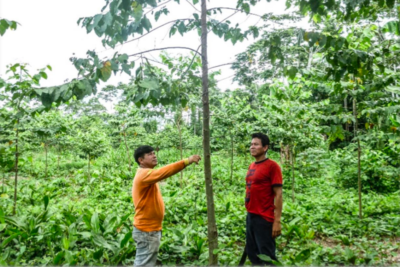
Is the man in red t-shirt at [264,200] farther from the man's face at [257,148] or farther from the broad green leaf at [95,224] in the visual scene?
the broad green leaf at [95,224]

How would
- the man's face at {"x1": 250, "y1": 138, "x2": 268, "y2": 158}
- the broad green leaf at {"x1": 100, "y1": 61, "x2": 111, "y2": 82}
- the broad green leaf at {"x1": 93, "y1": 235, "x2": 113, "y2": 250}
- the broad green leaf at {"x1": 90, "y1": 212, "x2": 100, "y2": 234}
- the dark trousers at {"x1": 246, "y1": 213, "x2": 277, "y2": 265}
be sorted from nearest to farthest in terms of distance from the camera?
the broad green leaf at {"x1": 100, "y1": 61, "x2": 111, "y2": 82}, the dark trousers at {"x1": 246, "y1": 213, "x2": 277, "y2": 265}, the man's face at {"x1": 250, "y1": 138, "x2": 268, "y2": 158}, the broad green leaf at {"x1": 93, "y1": 235, "x2": 113, "y2": 250}, the broad green leaf at {"x1": 90, "y1": 212, "x2": 100, "y2": 234}

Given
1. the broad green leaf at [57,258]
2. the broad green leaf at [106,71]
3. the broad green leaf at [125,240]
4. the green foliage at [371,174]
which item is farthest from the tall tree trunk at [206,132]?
the green foliage at [371,174]

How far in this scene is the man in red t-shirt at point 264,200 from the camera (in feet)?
8.83

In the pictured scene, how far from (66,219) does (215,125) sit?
6060 mm

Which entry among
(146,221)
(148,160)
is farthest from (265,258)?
(148,160)

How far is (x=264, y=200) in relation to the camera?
2771 mm

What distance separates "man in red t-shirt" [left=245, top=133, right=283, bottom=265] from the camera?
2.69 metres

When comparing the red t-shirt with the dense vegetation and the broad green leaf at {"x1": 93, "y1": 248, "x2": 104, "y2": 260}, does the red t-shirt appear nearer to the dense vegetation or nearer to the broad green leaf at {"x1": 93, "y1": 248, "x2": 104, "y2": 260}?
the dense vegetation

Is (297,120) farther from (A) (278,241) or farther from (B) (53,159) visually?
(B) (53,159)

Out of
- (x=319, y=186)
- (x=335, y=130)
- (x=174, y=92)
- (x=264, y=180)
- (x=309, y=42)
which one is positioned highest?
(x=309, y=42)

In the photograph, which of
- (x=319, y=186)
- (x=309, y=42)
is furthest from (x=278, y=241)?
(x=319, y=186)

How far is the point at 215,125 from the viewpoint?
984cm

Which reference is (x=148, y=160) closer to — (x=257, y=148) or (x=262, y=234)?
(x=257, y=148)

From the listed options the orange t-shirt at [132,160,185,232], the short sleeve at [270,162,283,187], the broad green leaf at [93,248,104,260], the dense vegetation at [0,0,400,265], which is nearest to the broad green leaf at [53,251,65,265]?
the dense vegetation at [0,0,400,265]
